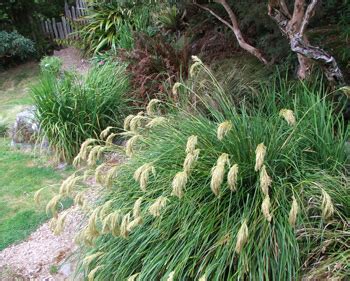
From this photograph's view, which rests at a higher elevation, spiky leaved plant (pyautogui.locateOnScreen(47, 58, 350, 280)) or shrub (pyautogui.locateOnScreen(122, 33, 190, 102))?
shrub (pyautogui.locateOnScreen(122, 33, 190, 102))

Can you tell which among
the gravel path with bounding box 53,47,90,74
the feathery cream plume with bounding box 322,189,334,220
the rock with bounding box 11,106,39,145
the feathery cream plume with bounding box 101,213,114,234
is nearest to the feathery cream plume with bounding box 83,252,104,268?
the feathery cream plume with bounding box 101,213,114,234

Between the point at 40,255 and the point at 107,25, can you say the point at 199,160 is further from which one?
the point at 107,25

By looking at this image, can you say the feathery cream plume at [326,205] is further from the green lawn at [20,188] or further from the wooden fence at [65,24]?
the wooden fence at [65,24]

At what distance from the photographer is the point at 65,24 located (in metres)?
11.6

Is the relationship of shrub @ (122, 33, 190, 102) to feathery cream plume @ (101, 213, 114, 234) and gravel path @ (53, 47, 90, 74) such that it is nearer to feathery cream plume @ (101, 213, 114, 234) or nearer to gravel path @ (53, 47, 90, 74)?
feathery cream plume @ (101, 213, 114, 234)

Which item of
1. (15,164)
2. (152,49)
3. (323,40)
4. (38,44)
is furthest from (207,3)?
(38,44)

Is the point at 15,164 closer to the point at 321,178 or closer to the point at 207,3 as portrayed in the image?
the point at 207,3

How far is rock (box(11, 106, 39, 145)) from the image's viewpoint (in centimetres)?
623

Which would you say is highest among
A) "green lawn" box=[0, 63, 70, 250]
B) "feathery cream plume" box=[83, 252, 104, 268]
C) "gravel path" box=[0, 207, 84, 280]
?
"feathery cream plume" box=[83, 252, 104, 268]

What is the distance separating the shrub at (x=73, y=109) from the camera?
5.66 m

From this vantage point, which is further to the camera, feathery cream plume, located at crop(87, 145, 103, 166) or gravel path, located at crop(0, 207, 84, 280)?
gravel path, located at crop(0, 207, 84, 280)

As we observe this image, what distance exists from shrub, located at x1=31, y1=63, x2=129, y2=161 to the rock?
15.8 inches

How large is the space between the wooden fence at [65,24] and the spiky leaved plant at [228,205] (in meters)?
8.82

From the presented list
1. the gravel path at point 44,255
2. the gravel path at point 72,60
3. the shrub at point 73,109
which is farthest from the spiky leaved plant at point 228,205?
the gravel path at point 72,60
